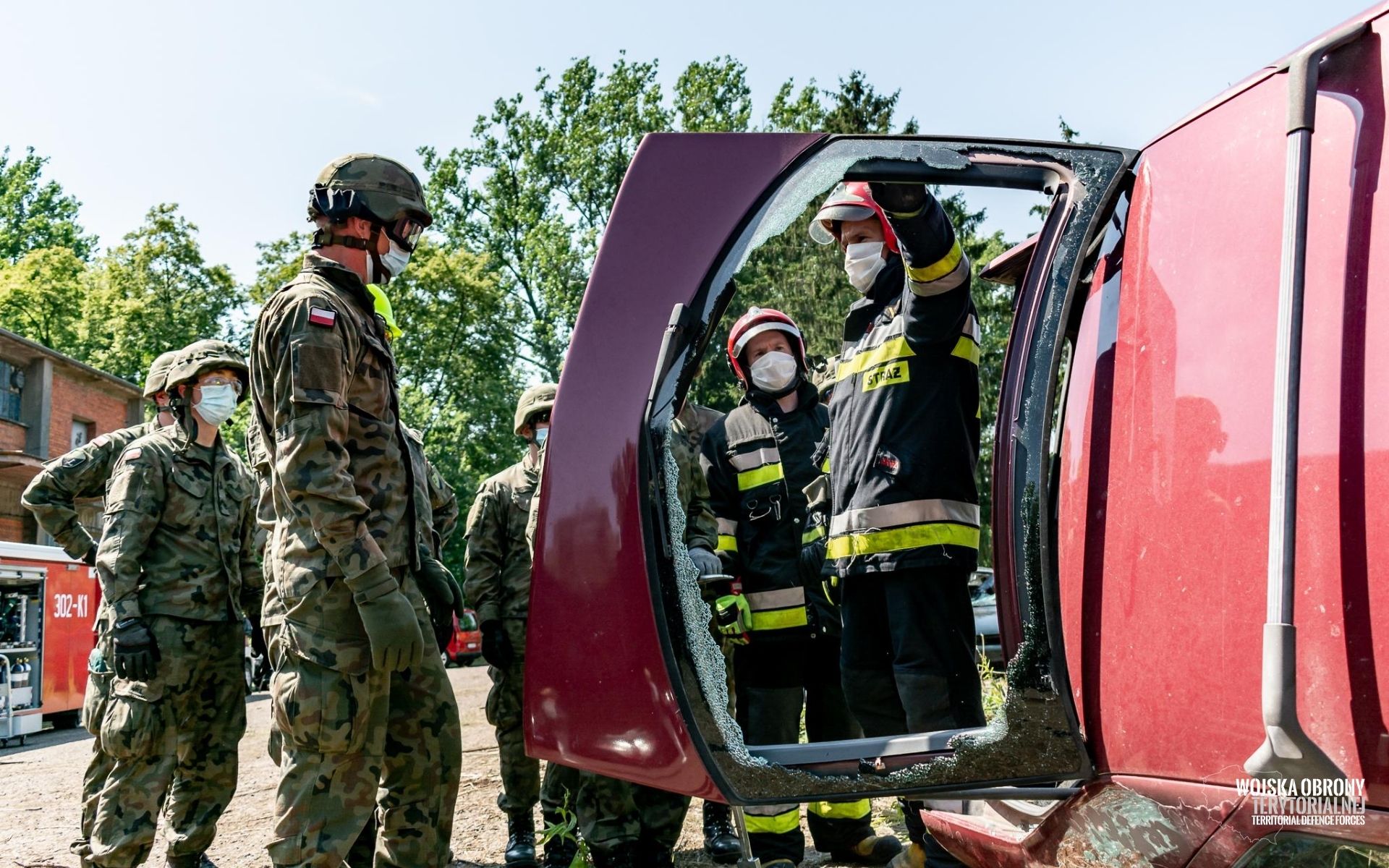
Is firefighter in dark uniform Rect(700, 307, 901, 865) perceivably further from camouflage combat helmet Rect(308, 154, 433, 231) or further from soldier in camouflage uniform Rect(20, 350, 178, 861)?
soldier in camouflage uniform Rect(20, 350, 178, 861)

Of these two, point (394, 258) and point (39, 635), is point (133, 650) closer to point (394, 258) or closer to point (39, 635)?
point (394, 258)

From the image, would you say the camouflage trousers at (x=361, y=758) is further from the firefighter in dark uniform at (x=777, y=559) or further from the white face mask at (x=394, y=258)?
the firefighter in dark uniform at (x=777, y=559)

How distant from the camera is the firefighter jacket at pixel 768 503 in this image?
4.05 meters

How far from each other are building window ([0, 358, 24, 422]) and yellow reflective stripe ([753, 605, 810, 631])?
1007 inches

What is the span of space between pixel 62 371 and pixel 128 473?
84.4 ft

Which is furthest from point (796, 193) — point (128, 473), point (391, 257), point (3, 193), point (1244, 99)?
point (3, 193)

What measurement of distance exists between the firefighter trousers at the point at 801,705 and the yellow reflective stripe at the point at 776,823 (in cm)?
2

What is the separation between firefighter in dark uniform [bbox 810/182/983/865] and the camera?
8.39ft

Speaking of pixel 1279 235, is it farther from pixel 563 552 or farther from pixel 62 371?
pixel 62 371

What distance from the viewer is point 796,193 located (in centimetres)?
199

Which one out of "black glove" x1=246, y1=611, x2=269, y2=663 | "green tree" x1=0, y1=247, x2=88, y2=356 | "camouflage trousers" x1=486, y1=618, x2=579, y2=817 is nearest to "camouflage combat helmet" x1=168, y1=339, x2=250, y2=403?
"black glove" x1=246, y1=611, x2=269, y2=663

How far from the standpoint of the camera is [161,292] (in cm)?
2930

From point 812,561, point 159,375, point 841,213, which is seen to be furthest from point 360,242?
point 159,375

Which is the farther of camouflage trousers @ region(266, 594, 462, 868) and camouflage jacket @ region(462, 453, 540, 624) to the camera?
camouflage jacket @ region(462, 453, 540, 624)
